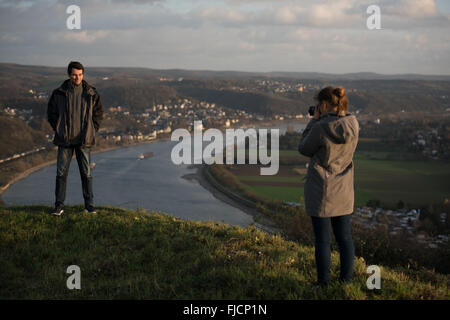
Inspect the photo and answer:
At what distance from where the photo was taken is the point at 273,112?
9531cm

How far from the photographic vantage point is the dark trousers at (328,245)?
2.88 m

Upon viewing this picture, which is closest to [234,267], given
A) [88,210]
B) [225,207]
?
[88,210]

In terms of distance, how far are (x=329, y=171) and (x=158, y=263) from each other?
1924 mm

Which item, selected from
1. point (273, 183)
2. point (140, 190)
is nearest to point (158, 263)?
point (140, 190)

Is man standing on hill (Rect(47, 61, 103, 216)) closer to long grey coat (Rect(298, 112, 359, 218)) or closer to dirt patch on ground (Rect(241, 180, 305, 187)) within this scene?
long grey coat (Rect(298, 112, 359, 218))

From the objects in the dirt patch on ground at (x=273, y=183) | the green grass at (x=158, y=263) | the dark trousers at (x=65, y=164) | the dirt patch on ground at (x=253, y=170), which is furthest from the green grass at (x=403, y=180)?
the dark trousers at (x=65, y=164)

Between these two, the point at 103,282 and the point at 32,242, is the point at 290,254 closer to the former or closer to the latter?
the point at 103,282

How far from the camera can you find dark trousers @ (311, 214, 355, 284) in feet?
9.46

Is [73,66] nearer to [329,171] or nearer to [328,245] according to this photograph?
[329,171]

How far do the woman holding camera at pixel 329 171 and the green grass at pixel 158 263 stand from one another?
1.04ft

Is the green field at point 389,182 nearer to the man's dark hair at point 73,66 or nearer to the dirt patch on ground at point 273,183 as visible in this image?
the dirt patch on ground at point 273,183

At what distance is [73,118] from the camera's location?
193 inches

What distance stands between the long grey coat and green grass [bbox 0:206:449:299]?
586 mm

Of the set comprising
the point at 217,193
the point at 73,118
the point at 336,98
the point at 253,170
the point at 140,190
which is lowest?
the point at 217,193
